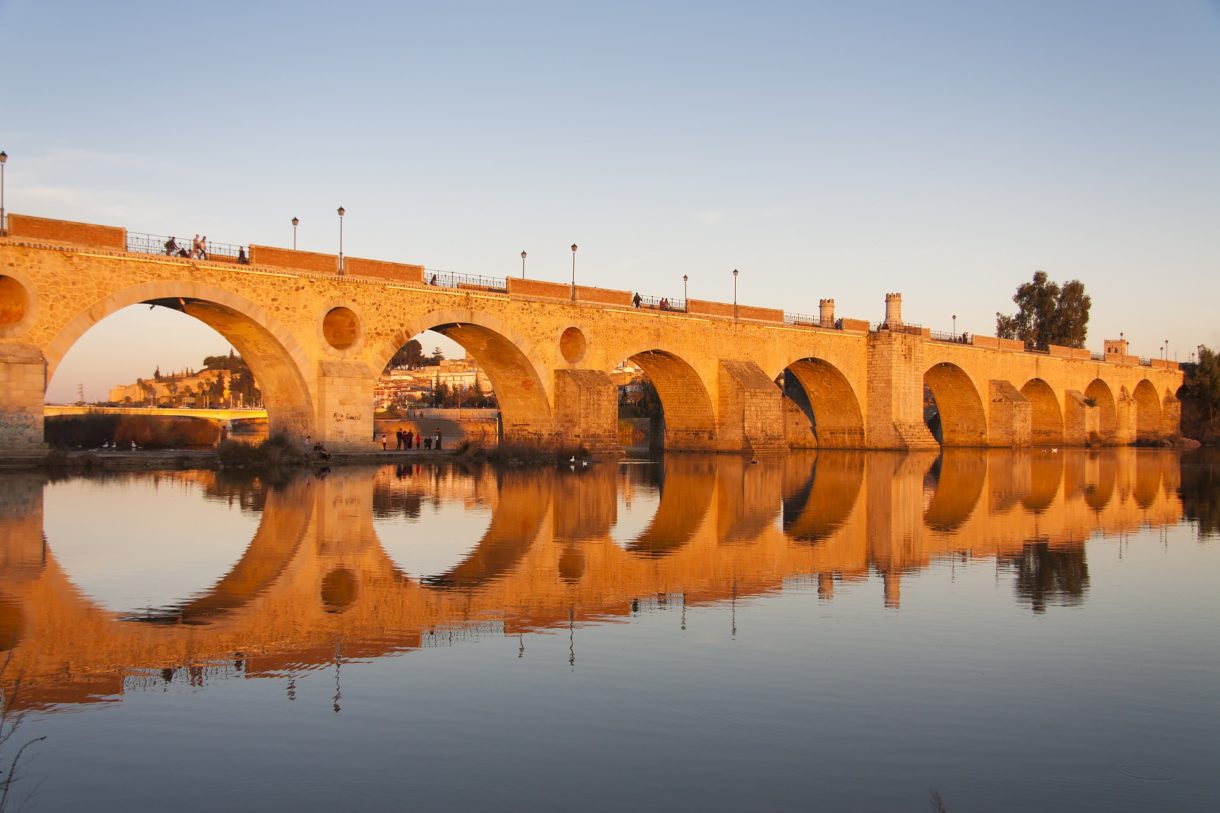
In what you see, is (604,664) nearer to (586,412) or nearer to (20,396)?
(20,396)

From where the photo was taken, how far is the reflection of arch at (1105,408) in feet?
196

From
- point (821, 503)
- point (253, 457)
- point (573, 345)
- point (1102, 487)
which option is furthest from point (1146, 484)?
point (253, 457)

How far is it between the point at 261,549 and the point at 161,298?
13.7 m

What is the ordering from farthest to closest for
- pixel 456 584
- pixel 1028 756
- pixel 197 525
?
1. pixel 197 525
2. pixel 456 584
3. pixel 1028 756

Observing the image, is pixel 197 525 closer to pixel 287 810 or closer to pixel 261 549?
pixel 261 549

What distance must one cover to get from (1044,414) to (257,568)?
5300 centimetres

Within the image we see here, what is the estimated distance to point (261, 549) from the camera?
1178 centimetres

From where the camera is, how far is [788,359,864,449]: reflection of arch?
42688 millimetres

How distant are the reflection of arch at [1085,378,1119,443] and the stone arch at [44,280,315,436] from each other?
4707 centimetres

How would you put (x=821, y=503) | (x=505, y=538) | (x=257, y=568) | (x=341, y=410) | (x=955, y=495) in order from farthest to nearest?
(x=341, y=410) < (x=955, y=495) < (x=821, y=503) < (x=505, y=538) < (x=257, y=568)

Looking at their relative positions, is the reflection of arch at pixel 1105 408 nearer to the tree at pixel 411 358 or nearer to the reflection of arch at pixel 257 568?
the reflection of arch at pixel 257 568

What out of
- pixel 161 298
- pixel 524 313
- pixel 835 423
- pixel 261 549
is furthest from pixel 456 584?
pixel 835 423

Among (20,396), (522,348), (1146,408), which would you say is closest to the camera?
(20,396)

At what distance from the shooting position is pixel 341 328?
2702 cm
